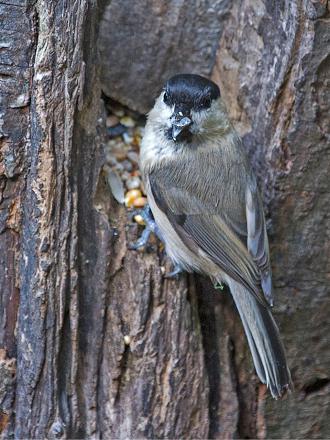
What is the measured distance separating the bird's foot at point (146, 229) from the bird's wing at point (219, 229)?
0.10 m

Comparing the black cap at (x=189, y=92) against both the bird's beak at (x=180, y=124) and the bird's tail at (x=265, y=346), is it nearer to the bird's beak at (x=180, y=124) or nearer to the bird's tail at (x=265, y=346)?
the bird's beak at (x=180, y=124)

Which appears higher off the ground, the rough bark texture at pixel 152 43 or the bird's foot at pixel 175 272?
the rough bark texture at pixel 152 43

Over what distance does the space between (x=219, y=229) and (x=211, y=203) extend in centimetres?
11

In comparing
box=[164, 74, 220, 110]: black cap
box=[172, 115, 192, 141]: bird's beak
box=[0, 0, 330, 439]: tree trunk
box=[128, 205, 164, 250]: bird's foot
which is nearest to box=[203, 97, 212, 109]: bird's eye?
box=[164, 74, 220, 110]: black cap

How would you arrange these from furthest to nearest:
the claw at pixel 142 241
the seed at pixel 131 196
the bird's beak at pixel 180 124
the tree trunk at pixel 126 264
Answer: the seed at pixel 131 196 < the claw at pixel 142 241 < the bird's beak at pixel 180 124 < the tree trunk at pixel 126 264

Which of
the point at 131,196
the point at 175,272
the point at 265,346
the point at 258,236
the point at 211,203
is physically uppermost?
the point at 131,196

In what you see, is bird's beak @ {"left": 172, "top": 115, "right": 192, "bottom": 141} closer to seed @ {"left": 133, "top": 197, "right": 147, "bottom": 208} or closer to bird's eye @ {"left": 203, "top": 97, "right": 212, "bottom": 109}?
bird's eye @ {"left": 203, "top": 97, "right": 212, "bottom": 109}

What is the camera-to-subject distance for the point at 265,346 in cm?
284

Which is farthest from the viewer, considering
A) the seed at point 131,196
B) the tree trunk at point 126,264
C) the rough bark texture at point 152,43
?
the rough bark texture at point 152,43

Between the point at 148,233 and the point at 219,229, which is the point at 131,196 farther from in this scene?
the point at 219,229

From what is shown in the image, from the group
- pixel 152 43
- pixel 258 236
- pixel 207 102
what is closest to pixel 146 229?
pixel 258 236

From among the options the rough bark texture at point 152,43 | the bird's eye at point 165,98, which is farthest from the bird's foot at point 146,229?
Answer: the rough bark texture at point 152,43

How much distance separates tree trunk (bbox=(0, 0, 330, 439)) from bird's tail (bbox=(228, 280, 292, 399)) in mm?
226

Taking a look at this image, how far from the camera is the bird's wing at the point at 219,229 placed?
282 cm
